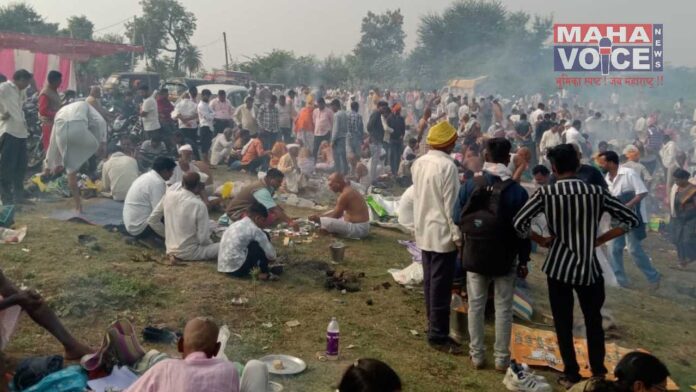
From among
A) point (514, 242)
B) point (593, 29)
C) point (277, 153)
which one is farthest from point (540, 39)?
point (514, 242)

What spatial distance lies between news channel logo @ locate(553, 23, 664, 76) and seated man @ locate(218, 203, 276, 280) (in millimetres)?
23917

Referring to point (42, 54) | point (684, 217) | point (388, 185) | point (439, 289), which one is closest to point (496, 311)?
point (439, 289)

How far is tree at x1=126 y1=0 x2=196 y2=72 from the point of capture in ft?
127

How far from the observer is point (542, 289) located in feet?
25.3

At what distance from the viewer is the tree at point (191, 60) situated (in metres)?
43.2

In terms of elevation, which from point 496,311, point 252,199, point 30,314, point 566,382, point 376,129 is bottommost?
point 566,382

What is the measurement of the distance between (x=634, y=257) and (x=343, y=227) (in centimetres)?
407

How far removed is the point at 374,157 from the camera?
14.2 meters

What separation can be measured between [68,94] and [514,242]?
11158 mm

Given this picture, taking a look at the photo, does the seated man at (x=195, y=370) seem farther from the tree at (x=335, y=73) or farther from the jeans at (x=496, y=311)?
the tree at (x=335, y=73)

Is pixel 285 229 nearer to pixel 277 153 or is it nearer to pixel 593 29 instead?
pixel 277 153

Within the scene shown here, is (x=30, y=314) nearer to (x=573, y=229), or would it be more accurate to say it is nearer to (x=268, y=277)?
(x=268, y=277)

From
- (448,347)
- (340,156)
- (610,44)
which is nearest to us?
(448,347)

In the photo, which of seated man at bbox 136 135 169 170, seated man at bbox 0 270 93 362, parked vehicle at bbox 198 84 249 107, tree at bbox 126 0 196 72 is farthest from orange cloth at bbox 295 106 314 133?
tree at bbox 126 0 196 72
